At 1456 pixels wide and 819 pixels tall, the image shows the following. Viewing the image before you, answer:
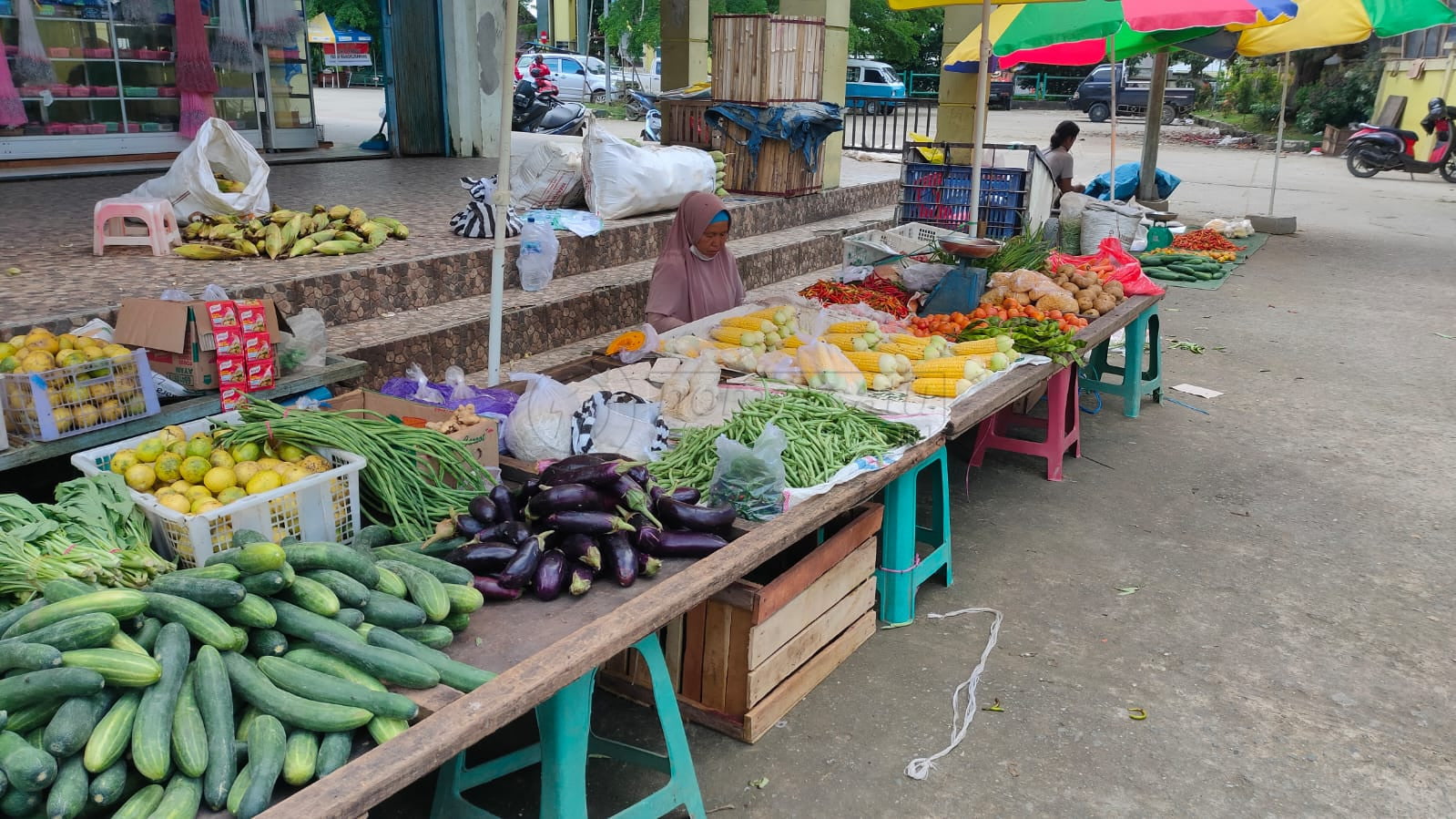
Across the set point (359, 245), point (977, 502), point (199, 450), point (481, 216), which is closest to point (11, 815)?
point (199, 450)

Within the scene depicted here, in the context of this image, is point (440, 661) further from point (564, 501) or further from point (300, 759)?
point (564, 501)

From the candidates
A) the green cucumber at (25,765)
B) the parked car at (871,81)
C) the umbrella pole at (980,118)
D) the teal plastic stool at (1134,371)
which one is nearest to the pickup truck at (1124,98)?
the parked car at (871,81)

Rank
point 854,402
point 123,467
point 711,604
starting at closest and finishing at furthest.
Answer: point 123,467, point 711,604, point 854,402

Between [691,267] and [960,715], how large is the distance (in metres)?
2.88

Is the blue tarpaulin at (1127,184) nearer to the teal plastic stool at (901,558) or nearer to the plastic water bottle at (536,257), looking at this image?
the plastic water bottle at (536,257)

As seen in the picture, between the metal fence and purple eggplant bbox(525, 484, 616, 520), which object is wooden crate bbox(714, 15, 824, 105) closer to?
the metal fence

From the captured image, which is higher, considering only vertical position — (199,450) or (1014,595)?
(199,450)

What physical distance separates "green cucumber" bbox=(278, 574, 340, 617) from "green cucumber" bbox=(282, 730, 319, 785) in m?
0.33

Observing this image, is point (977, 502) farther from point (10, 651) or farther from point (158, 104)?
point (158, 104)

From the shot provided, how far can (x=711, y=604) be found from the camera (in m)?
3.18

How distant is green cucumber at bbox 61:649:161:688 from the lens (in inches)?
70.5

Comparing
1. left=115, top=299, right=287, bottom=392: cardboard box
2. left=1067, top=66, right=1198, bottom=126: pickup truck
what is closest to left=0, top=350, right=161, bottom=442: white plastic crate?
left=115, top=299, right=287, bottom=392: cardboard box

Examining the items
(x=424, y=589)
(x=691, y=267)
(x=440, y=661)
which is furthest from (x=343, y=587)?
(x=691, y=267)

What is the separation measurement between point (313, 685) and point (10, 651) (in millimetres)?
499
